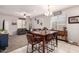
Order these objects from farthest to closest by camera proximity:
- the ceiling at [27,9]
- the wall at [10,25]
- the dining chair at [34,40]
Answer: the dining chair at [34,40]
the wall at [10,25]
the ceiling at [27,9]

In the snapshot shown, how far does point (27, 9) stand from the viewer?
1704mm

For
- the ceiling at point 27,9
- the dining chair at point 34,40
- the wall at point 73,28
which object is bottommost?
the dining chair at point 34,40

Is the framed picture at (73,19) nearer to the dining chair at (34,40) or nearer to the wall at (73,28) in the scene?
the wall at (73,28)

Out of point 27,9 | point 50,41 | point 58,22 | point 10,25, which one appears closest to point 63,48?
point 50,41

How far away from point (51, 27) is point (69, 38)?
19.4 inches

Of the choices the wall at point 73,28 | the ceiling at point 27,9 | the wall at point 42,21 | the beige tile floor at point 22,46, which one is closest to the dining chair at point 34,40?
the beige tile floor at point 22,46

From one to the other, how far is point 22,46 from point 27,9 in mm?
844

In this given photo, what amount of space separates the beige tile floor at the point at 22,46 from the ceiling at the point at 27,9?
1.77 ft

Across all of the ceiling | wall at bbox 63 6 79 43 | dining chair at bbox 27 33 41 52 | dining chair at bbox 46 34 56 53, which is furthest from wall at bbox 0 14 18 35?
wall at bbox 63 6 79 43

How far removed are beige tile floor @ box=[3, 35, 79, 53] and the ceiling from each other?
0.54 metres

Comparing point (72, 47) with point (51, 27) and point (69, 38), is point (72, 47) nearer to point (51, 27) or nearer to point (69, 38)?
point (69, 38)

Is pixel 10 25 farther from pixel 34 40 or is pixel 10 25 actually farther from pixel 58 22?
pixel 58 22

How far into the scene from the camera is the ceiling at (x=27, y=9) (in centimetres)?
164

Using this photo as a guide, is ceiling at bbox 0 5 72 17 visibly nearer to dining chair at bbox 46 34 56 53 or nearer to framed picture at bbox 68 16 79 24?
framed picture at bbox 68 16 79 24
